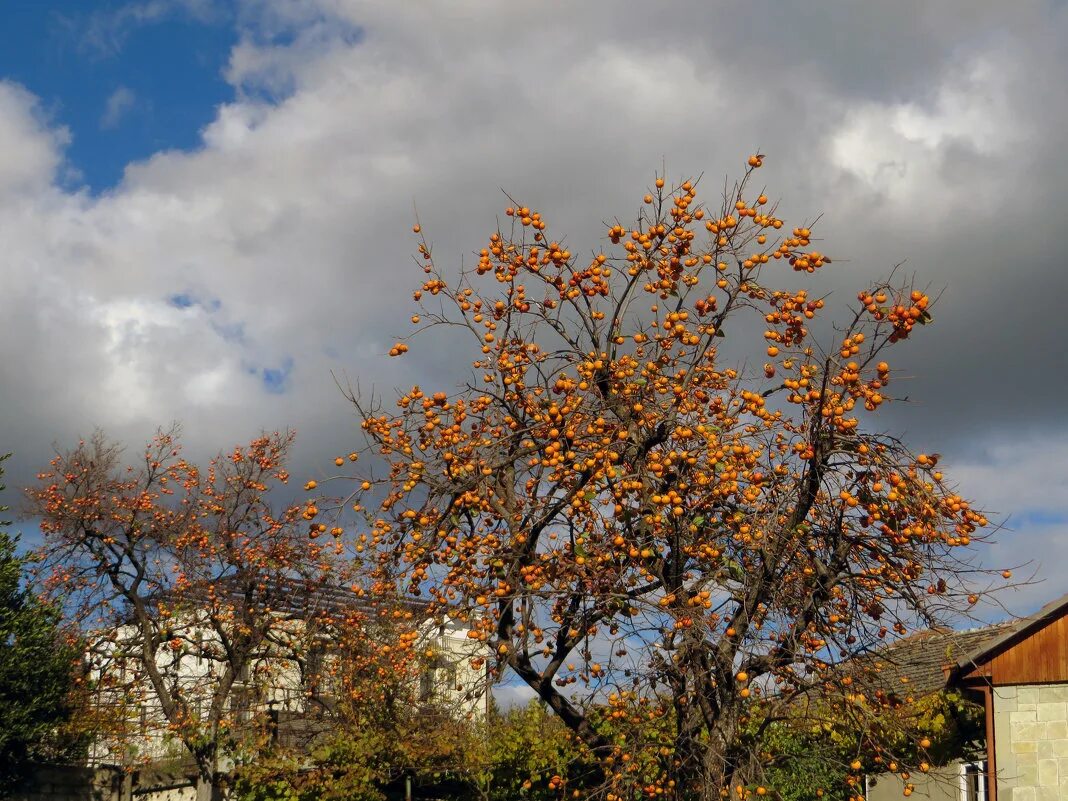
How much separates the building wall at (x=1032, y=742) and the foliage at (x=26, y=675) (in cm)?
1443

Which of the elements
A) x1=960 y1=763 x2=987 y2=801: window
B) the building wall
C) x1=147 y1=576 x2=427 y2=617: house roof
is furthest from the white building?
the building wall

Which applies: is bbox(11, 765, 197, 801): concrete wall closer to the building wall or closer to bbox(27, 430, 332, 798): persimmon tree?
bbox(27, 430, 332, 798): persimmon tree

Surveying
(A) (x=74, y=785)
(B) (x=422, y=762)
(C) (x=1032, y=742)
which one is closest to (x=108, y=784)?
(A) (x=74, y=785)

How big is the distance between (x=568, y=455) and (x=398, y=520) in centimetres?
178

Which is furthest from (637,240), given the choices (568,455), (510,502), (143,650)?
(143,650)

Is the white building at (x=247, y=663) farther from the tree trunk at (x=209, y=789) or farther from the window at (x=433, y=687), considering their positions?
the tree trunk at (x=209, y=789)

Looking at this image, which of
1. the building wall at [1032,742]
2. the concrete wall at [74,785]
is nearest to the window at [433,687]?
the concrete wall at [74,785]

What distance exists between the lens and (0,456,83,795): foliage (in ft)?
55.3

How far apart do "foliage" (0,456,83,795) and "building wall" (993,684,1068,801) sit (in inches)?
568

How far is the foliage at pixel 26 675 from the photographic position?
16.9 metres

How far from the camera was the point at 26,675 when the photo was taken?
17000mm

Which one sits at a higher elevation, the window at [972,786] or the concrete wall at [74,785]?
the window at [972,786]

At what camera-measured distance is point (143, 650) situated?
62.6ft

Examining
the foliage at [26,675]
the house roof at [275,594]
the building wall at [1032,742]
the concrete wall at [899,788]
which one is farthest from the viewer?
the house roof at [275,594]
